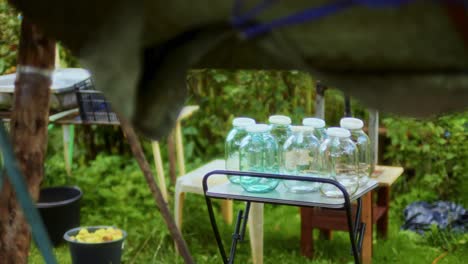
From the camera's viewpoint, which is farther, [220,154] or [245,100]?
[220,154]

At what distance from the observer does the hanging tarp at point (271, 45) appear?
0.97m

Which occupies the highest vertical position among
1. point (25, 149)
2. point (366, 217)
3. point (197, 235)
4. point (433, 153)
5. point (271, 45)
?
point (271, 45)

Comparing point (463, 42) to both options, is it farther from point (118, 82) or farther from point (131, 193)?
point (131, 193)

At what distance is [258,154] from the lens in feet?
11.1

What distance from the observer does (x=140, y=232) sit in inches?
187

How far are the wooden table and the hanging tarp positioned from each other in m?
2.86

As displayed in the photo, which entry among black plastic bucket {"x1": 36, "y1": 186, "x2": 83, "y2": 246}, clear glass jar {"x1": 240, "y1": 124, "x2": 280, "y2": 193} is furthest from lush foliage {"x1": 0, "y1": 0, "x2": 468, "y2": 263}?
clear glass jar {"x1": 240, "y1": 124, "x2": 280, "y2": 193}

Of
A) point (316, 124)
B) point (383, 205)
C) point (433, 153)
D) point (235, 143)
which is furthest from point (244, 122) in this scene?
point (433, 153)

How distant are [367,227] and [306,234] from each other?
0.45m

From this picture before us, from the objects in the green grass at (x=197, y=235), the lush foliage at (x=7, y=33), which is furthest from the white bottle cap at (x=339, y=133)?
the lush foliage at (x=7, y=33)

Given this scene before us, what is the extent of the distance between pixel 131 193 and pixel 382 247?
1801mm

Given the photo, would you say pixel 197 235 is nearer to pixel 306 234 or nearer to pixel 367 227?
pixel 306 234

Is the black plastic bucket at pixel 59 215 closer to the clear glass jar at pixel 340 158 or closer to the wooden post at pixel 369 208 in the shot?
the wooden post at pixel 369 208

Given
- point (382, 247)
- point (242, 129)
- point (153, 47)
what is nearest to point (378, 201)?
point (382, 247)
